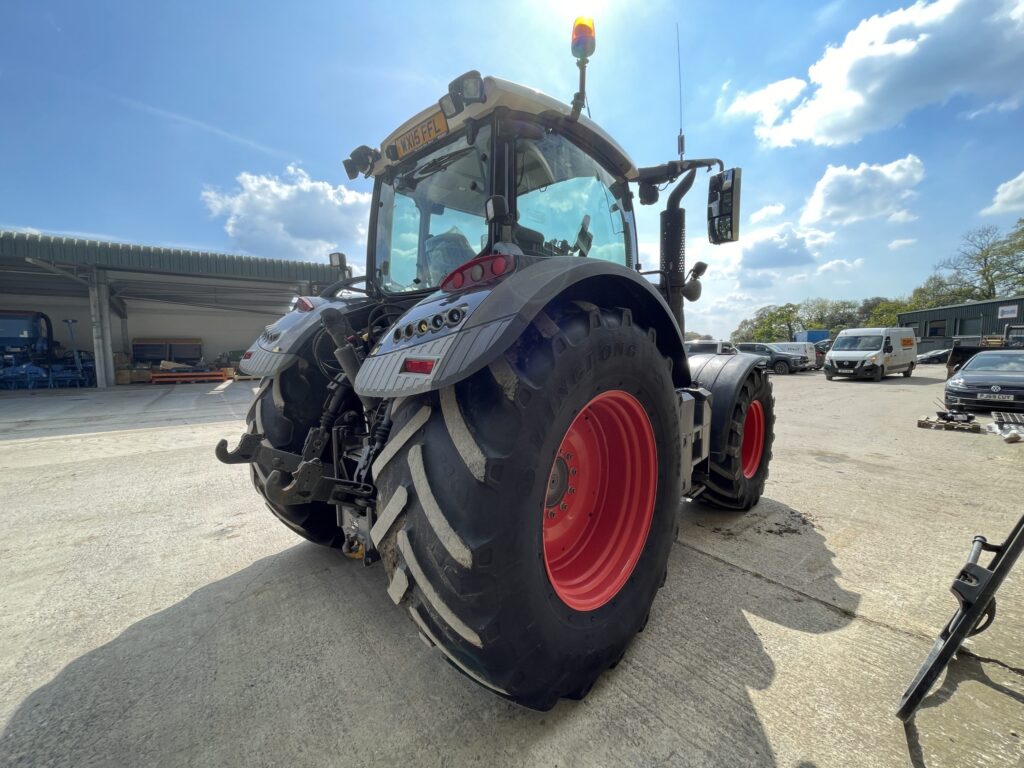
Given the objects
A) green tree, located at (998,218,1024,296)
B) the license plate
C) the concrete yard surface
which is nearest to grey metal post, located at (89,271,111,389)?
the concrete yard surface

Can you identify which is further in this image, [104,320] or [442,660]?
[104,320]

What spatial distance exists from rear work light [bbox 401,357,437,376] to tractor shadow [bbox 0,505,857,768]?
1.09 m

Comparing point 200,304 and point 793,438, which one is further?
point 200,304

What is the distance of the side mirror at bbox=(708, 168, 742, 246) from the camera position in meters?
2.40

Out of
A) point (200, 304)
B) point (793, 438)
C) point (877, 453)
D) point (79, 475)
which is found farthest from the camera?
point (200, 304)

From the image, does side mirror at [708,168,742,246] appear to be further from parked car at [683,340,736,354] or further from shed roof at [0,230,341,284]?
shed roof at [0,230,341,284]

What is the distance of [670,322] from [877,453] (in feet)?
14.9

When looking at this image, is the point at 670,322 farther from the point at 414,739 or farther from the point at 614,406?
the point at 414,739

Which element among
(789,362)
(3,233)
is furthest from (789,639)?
(789,362)

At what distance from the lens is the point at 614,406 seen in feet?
5.79

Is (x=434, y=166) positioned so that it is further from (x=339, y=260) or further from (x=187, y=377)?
(x=187, y=377)

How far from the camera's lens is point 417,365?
4.12 feet

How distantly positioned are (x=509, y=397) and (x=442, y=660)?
1.11 m

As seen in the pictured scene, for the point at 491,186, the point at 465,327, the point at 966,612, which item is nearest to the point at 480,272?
the point at 465,327
